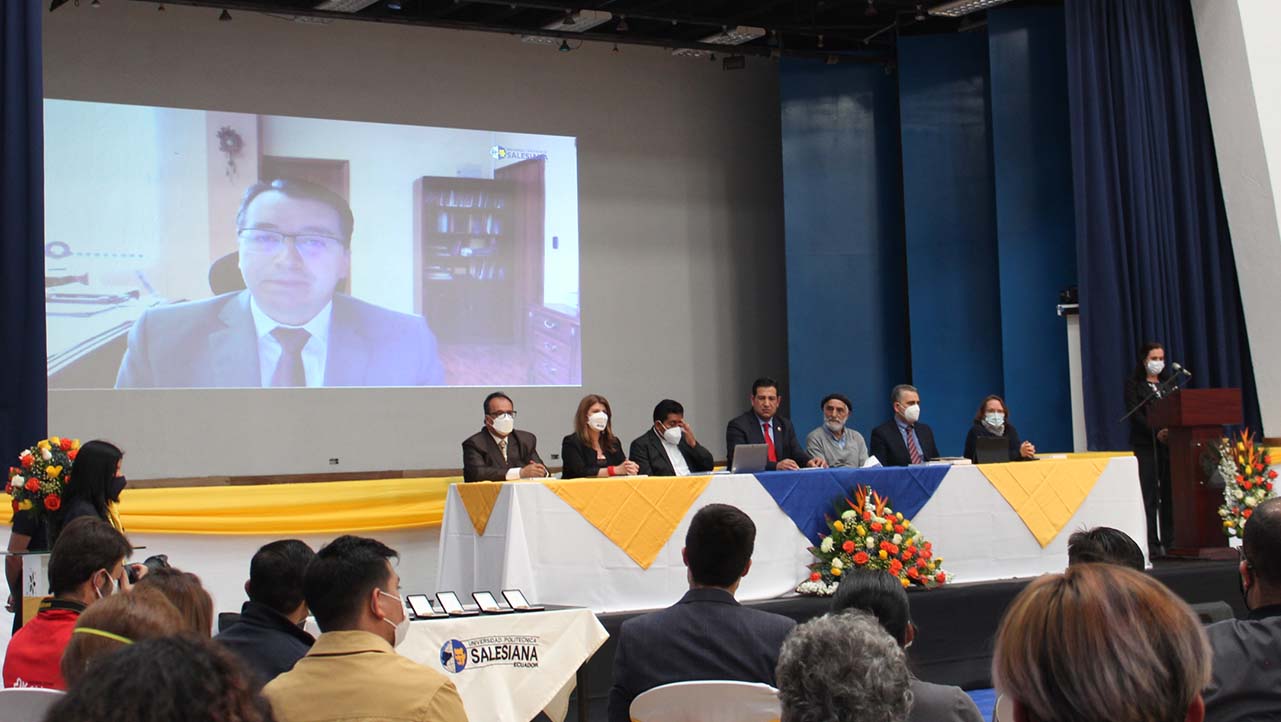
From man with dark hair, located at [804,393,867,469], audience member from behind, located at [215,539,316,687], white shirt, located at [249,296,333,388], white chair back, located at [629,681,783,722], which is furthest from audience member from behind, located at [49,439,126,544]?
white shirt, located at [249,296,333,388]

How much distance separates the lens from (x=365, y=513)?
654 centimetres

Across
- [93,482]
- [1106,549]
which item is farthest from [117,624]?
[93,482]

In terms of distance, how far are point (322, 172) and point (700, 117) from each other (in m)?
3.46

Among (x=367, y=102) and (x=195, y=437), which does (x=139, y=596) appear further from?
(x=367, y=102)

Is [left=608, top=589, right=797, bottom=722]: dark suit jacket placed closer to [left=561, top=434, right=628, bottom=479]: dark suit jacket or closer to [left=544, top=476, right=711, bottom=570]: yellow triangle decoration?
[left=544, top=476, right=711, bottom=570]: yellow triangle decoration

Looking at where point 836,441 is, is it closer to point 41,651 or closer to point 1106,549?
point 1106,549

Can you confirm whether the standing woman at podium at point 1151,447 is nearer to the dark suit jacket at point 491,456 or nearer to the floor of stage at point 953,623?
the floor of stage at point 953,623

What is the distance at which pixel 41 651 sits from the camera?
8.97 ft

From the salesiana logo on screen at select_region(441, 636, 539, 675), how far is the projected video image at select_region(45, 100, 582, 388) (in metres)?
5.42

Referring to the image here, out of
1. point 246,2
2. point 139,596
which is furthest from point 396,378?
point 139,596

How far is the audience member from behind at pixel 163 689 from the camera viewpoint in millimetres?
971

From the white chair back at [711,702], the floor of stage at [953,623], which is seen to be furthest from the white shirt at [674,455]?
the white chair back at [711,702]

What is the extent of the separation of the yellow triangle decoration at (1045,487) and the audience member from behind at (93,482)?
3.91 m

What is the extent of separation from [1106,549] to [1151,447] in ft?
16.2
